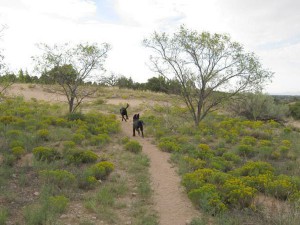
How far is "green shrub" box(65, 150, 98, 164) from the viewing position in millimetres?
10375

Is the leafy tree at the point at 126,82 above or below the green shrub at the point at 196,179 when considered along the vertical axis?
above

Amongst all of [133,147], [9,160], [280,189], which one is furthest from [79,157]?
[280,189]

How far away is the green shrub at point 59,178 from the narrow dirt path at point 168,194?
233 cm

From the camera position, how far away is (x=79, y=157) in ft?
34.9

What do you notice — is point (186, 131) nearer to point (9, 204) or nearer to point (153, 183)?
point (153, 183)

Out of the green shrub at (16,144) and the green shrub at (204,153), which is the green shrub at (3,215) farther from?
the green shrub at (204,153)

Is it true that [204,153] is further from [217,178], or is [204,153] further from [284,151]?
[284,151]

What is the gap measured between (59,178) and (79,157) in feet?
7.42

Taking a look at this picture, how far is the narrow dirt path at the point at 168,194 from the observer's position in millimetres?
7164

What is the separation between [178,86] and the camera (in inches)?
776

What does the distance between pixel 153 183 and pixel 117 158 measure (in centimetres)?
283

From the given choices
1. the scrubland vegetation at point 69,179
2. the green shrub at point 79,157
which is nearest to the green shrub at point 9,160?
the scrubland vegetation at point 69,179

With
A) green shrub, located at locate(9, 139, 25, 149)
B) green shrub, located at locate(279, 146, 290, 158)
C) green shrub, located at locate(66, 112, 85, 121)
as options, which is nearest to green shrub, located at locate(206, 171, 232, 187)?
green shrub, located at locate(279, 146, 290, 158)

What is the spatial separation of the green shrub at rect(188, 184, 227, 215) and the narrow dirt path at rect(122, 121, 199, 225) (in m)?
0.24
